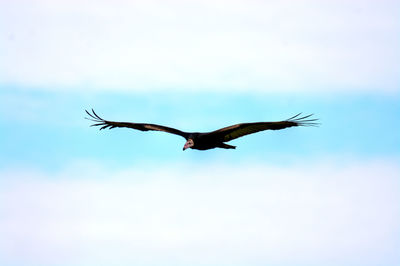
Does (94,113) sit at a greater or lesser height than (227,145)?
greater

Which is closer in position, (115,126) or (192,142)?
(192,142)

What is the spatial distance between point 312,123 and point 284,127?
3.91 ft

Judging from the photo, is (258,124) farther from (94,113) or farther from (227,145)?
(94,113)

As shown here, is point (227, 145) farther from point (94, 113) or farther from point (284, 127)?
point (94, 113)

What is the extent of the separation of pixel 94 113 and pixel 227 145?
6479 mm

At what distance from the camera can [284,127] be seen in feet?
100

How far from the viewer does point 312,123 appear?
29.8m

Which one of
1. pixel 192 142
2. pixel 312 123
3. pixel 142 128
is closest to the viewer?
pixel 312 123

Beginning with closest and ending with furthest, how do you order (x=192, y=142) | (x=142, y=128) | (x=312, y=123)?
A: (x=312, y=123), (x=192, y=142), (x=142, y=128)

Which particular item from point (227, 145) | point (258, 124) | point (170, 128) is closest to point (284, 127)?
point (258, 124)

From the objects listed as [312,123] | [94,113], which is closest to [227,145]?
[312,123]

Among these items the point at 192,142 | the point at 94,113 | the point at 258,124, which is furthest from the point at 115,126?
the point at 258,124

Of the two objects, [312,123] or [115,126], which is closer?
[312,123]

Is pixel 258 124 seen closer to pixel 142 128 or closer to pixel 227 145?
pixel 227 145
